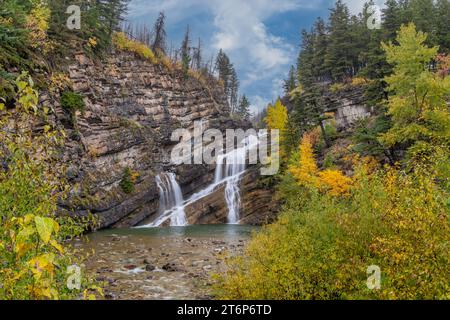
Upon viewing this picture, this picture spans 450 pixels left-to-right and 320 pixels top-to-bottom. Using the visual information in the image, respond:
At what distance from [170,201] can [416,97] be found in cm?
2806

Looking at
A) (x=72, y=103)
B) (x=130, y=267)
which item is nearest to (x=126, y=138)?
(x=72, y=103)

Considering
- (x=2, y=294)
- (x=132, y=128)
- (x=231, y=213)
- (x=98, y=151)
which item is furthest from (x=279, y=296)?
(x=132, y=128)

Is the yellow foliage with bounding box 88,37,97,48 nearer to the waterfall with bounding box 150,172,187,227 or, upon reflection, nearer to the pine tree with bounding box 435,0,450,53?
the waterfall with bounding box 150,172,187,227

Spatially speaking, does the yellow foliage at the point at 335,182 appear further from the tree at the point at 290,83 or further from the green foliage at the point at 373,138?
the tree at the point at 290,83

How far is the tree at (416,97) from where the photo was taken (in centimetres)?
2433

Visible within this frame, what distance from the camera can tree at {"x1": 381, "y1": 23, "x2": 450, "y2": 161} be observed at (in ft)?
79.8

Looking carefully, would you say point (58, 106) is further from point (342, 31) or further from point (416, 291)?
point (342, 31)

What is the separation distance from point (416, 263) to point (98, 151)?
1313 inches

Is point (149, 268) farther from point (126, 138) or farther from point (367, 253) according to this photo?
point (126, 138)

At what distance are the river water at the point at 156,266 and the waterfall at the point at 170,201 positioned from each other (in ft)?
48.1

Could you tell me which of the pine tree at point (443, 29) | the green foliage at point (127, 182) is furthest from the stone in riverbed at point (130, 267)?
the pine tree at point (443, 29)

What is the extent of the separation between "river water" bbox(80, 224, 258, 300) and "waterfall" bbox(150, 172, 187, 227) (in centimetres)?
1467

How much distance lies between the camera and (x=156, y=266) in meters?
15.1

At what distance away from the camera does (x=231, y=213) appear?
41.4m
